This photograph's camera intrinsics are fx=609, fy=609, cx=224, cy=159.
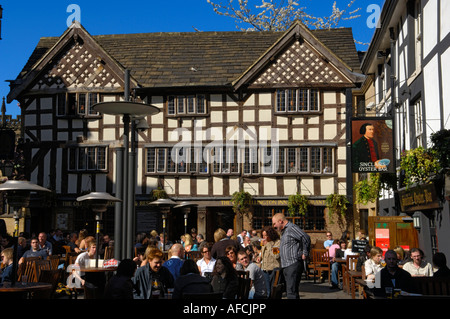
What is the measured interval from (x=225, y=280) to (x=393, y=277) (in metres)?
2.55

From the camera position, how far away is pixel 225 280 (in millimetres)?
8273

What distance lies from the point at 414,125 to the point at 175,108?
43.0ft

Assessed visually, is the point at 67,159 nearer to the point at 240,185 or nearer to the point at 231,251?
the point at 240,185

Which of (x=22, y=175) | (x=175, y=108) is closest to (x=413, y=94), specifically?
(x=175, y=108)

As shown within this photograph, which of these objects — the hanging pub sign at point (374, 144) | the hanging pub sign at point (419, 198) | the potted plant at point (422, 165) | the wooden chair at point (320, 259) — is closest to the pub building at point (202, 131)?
the wooden chair at point (320, 259)

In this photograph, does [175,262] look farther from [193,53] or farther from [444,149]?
[193,53]

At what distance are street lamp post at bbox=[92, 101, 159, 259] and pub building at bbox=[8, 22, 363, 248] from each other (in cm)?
1572

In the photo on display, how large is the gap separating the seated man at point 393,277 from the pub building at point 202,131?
58.3 feet

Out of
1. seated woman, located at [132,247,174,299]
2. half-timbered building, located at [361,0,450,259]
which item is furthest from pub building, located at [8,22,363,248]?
seated woman, located at [132,247,174,299]

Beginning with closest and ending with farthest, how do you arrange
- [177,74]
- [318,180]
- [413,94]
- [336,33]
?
1. [413,94]
2. [318,180]
3. [177,74]
4. [336,33]

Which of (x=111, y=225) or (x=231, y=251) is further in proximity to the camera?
(x=111, y=225)

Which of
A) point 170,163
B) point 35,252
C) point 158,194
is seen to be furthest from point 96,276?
point 170,163

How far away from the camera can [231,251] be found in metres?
10.6

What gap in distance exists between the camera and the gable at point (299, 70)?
89.2 ft
